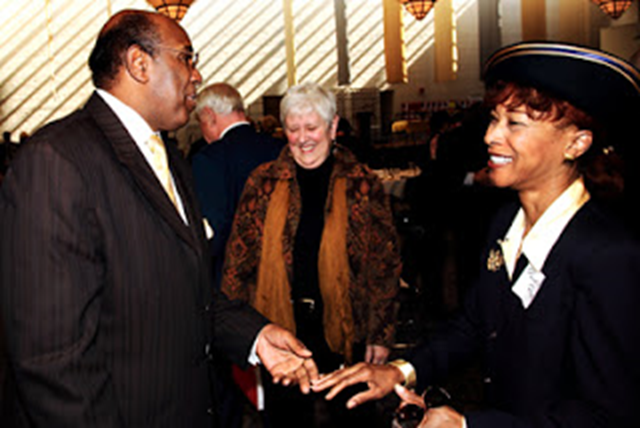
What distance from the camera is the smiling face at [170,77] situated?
172 centimetres

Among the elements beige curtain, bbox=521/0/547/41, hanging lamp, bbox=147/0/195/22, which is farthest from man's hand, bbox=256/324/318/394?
beige curtain, bbox=521/0/547/41

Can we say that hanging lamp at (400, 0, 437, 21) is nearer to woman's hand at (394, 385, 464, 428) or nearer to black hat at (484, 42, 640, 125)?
black hat at (484, 42, 640, 125)

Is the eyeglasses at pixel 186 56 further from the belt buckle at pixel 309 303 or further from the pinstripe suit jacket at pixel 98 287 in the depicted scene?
the belt buckle at pixel 309 303

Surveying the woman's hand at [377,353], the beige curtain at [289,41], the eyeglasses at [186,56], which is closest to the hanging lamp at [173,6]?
the woman's hand at [377,353]

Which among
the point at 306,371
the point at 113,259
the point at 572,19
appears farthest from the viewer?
the point at 572,19

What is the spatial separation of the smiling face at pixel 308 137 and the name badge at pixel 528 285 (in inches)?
55.0

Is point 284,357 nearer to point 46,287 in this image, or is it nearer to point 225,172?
point 46,287

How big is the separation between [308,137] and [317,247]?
517mm

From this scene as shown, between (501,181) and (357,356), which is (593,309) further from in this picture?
(357,356)

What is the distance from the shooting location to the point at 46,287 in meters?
1.34

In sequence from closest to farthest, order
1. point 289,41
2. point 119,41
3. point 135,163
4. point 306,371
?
1. point 135,163
2. point 119,41
3. point 306,371
4. point 289,41

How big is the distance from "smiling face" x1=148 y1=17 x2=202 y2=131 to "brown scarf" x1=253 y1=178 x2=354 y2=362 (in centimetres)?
100

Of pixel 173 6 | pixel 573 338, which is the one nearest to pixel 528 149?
pixel 573 338

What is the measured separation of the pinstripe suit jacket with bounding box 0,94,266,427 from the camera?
52.9 inches
